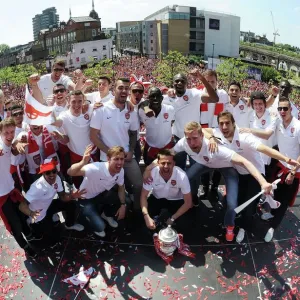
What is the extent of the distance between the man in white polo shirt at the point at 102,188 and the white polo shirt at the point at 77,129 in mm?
450

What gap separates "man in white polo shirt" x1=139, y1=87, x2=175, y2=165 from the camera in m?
5.25

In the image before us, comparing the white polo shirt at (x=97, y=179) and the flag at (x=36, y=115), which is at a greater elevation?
the flag at (x=36, y=115)

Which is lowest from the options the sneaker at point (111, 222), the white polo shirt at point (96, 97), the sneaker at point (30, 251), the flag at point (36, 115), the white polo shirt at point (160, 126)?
the sneaker at point (30, 251)

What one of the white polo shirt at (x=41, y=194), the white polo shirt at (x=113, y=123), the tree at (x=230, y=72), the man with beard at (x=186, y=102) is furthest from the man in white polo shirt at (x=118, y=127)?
the tree at (x=230, y=72)

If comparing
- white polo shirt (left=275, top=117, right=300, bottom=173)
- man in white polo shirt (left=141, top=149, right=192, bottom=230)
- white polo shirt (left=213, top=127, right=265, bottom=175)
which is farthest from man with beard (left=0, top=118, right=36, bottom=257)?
white polo shirt (left=275, top=117, right=300, bottom=173)

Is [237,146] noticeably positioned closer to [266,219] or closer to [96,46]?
[266,219]

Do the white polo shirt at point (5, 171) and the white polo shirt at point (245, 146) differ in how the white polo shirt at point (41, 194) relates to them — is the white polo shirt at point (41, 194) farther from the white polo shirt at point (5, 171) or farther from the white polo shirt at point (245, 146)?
the white polo shirt at point (245, 146)

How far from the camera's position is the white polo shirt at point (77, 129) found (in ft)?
17.1

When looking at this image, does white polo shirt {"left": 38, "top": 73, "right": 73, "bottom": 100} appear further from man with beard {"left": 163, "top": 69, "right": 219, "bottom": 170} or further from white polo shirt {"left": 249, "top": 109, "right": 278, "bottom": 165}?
white polo shirt {"left": 249, "top": 109, "right": 278, "bottom": 165}

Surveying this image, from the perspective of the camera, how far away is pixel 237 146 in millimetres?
4984

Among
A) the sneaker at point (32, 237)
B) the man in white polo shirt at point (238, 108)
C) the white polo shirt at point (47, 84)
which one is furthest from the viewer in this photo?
the white polo shirt at point (47, 84)

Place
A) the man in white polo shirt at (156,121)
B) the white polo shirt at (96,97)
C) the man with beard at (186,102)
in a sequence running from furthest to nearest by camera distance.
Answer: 1. the white polo shirt at (96,97)
2. the man with beard at (186,102)
3. the man in white polo shirt at (156,121)

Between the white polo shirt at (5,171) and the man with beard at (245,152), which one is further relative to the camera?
the man with beard at (245,152)

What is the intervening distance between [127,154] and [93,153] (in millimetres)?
599
